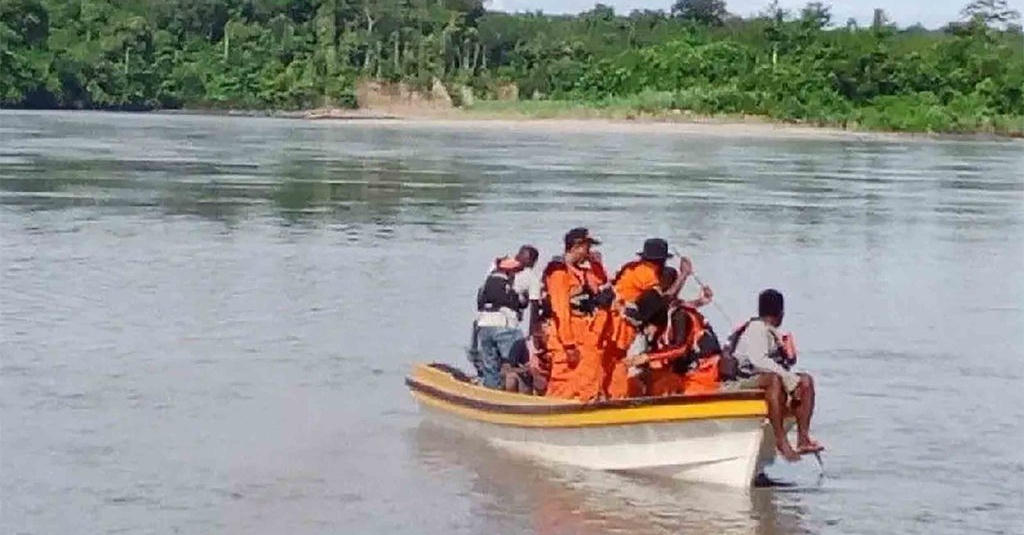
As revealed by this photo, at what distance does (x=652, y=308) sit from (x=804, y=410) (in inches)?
46.1

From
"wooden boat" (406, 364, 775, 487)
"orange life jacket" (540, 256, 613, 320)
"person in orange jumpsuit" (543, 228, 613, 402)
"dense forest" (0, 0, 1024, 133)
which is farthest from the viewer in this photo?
"dense forest" (0, 0, 1024, 133)

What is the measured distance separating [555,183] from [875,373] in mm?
27903

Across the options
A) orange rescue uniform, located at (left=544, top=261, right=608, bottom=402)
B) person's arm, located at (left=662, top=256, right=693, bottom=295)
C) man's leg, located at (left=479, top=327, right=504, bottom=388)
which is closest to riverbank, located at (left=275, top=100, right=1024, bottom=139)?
man's leg, located at (left=479, top=327, right=504, bottom=388)

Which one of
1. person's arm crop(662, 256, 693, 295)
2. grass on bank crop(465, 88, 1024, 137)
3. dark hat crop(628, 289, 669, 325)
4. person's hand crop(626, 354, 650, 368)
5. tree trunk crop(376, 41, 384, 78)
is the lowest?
grass on bank crop(465, 88, 1024, 137)

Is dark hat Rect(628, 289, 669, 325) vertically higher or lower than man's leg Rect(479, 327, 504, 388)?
higher

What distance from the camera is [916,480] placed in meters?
14.6

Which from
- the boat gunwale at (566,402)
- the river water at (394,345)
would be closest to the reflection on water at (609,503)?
the river water at (394,345)

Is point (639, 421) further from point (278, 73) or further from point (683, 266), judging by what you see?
point (278, 73)

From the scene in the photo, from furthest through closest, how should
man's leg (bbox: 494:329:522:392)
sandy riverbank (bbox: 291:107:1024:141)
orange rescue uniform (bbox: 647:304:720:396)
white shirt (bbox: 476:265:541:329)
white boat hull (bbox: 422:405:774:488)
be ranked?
sandy riverbank (bbox: 291:107:1024:141)
white shirt (bbox: 476:265:541:329)
man's leg (bbox: 494:329:522:392)
orange rescue uniform (bbox: 647:304:720:396)
white boat hull (bbox: 422:405:774:488)

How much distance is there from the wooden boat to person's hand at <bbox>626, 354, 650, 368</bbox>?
0.40 metres

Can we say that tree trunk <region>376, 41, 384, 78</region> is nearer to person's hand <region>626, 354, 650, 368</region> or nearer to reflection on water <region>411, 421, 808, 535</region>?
reflection on water <region>411, 421, 808, 535</region>

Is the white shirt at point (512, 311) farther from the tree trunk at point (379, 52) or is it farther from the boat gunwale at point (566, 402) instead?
the tree trunk at point (379, 52)

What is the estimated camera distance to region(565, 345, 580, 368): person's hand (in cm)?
1395

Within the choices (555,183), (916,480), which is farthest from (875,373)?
(555,183)
